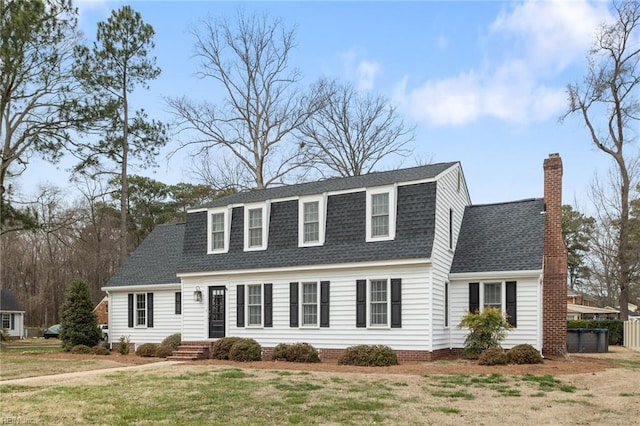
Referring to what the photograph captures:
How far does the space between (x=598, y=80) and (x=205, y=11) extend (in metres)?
23.3

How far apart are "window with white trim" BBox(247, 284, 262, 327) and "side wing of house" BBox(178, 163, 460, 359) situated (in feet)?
0.12

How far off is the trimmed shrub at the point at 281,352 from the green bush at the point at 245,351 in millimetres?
588

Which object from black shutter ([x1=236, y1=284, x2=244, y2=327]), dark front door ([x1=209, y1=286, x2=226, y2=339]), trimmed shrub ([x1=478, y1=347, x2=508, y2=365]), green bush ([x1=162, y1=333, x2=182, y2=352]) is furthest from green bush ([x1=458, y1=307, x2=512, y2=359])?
green bush ([x1=162, y1=333, x2=182, y2=352])

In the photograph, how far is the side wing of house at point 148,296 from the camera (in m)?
26.8

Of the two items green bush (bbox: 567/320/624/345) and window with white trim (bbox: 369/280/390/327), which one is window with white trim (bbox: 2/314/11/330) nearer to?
window with white trim (bbox: 369/280/390/327)

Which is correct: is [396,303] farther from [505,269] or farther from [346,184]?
[346,184]

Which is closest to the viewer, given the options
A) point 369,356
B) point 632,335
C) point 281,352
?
point 369,356

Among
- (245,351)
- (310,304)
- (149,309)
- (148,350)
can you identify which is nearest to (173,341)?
(148,350)

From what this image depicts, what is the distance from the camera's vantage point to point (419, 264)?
19.4 metres

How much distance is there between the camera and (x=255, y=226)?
77.4 ft

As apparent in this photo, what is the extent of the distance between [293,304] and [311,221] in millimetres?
2964

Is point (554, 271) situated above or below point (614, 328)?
above

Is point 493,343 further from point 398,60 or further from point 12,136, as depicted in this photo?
point 12,136

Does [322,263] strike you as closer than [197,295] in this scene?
Yes
